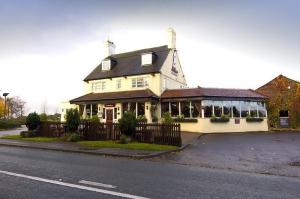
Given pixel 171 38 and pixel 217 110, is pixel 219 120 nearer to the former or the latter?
pixel 217 110

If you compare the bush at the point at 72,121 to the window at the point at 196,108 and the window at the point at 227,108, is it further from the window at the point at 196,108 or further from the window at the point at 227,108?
the window at the point at 227,108

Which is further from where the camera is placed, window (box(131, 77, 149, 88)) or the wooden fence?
window (box(131, 77, 149, 88))

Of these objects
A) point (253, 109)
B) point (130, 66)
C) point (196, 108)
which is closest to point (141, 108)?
point (196, 108)

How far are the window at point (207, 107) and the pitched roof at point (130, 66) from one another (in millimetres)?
6845

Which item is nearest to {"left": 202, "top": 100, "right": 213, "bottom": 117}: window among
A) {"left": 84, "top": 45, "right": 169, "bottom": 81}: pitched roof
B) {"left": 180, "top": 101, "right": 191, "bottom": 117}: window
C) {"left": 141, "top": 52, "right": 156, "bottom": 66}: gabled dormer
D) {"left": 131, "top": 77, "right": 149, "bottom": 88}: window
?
{"left": 180, "top": 101, "right": 191, "bottom": 117}: window

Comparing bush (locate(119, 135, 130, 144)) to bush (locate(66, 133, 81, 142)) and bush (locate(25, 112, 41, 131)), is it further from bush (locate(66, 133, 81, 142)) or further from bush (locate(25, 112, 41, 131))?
bush (locate(25, 112, 41, 131))

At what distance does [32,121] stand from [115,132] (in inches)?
300

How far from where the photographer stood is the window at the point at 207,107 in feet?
101

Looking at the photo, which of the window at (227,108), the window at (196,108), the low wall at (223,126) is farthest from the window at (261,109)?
the window at (196,108)

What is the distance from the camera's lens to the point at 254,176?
9289mm

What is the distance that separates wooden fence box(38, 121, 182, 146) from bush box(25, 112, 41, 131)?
0.41 meters

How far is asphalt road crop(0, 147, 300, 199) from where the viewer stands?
6605 mm

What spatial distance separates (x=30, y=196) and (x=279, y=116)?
36351mm

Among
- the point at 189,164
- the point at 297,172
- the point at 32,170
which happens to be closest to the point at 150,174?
the point at 189,164
